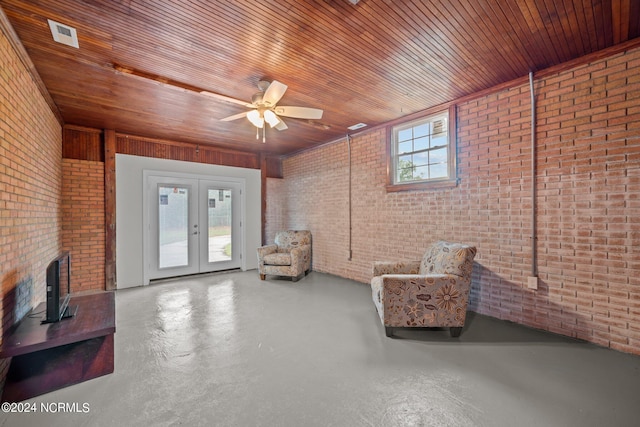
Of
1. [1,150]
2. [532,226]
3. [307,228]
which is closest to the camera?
[1,150]

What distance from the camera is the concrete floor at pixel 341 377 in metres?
1.70

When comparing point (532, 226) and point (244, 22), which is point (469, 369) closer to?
point (532, 226)

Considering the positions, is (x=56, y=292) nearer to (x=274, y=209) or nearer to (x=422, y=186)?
(x=422, y=186)

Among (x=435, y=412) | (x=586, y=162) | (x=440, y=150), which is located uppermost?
(x=440, y=150)

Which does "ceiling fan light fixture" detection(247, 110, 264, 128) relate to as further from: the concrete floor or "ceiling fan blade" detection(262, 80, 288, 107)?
the concrete floor

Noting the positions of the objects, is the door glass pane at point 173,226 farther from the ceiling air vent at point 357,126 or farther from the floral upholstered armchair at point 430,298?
the floral upholstered armchair at point 430,298

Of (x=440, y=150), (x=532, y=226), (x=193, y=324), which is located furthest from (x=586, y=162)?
(x=193, y=324)

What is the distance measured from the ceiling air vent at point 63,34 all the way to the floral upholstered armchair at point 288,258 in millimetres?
3810

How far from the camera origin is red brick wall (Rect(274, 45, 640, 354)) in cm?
243

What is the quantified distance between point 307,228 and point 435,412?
14.9 feet

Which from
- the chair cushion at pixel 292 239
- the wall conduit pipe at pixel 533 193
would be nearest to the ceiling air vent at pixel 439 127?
the wall conduit pipe at pixel 533 193

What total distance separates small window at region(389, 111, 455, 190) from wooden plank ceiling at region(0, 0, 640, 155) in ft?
1.35

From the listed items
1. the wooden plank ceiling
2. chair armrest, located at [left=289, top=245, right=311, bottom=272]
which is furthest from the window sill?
chair armrest, located at [left=289, top=245, right=311, bottom=272]

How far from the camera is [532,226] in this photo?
115 inches
